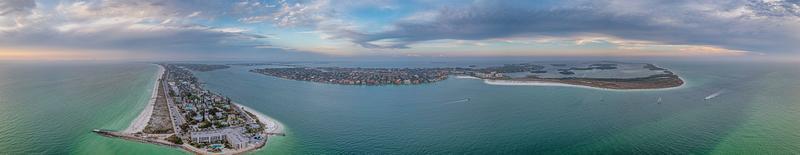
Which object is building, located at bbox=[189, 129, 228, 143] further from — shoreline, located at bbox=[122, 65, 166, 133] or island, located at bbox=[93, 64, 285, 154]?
shoreline, located at bbox=[122, 65, 166, 133]

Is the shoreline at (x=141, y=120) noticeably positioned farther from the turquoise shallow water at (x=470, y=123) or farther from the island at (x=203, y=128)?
the turquoise shallow water at (x=470, y=123)

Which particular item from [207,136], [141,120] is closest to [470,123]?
Answer: [207,136]

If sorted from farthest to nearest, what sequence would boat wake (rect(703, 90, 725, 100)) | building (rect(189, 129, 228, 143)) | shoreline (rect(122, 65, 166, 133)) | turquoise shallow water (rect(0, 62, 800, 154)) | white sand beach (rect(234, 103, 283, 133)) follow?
1. boat wake (rect(703, 90, 725, 100))
2. white sand beach (rect(234, 103, 283, 133))
3. shoreline (rect(122, 65, 166, 133))
4. building (rect(189, 129, 228, 143))
5. turquoise shallow water (rect(0, 62, 800, 154))

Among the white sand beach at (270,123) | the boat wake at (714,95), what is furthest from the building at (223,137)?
the boat wake at (714,95)

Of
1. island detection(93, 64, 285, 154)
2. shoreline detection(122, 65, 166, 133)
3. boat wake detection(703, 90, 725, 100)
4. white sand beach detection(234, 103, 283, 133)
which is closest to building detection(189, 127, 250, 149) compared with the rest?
island detection(93, 64, 285, 154)

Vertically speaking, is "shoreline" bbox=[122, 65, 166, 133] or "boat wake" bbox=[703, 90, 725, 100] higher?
"shoreline" bbox=[122, 65, 166, 133]
